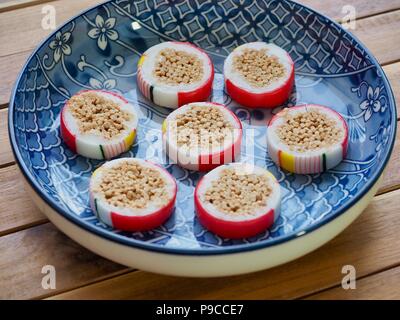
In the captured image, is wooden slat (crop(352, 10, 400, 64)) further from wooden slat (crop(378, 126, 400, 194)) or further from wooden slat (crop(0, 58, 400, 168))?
wooden slat (crop(378, 126, 400, 194))

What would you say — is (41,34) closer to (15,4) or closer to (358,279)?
(15,4)

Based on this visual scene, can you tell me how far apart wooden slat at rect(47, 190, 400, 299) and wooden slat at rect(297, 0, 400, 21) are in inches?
26.1

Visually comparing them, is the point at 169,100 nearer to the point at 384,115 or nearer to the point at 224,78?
the point at 224,78

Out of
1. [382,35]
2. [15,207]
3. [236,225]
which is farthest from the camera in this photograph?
[382,35]

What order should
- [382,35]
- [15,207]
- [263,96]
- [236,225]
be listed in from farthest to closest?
[382,35] → [263,96] → [15,207] → [236,225]

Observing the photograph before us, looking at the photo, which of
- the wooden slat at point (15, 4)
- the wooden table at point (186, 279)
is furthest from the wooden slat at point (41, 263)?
the wooden slat at point (15, 4)

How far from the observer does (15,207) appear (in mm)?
1238

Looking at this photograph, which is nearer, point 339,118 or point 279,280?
point 279,280

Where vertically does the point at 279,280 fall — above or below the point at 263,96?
below

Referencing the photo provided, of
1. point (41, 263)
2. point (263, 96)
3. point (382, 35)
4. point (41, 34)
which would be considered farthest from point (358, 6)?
point (41, 263)

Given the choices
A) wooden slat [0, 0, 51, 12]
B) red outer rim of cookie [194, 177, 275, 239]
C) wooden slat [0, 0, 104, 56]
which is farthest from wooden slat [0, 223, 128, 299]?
wooden slat [0, 0, 51, 12]

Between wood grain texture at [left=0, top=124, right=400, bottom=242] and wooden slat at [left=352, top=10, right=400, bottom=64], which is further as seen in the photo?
wooden slat at [left=352, top=10, right=400, bottom=64]

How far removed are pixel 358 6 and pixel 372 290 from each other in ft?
2.61

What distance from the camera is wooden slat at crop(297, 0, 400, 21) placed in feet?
5.41
